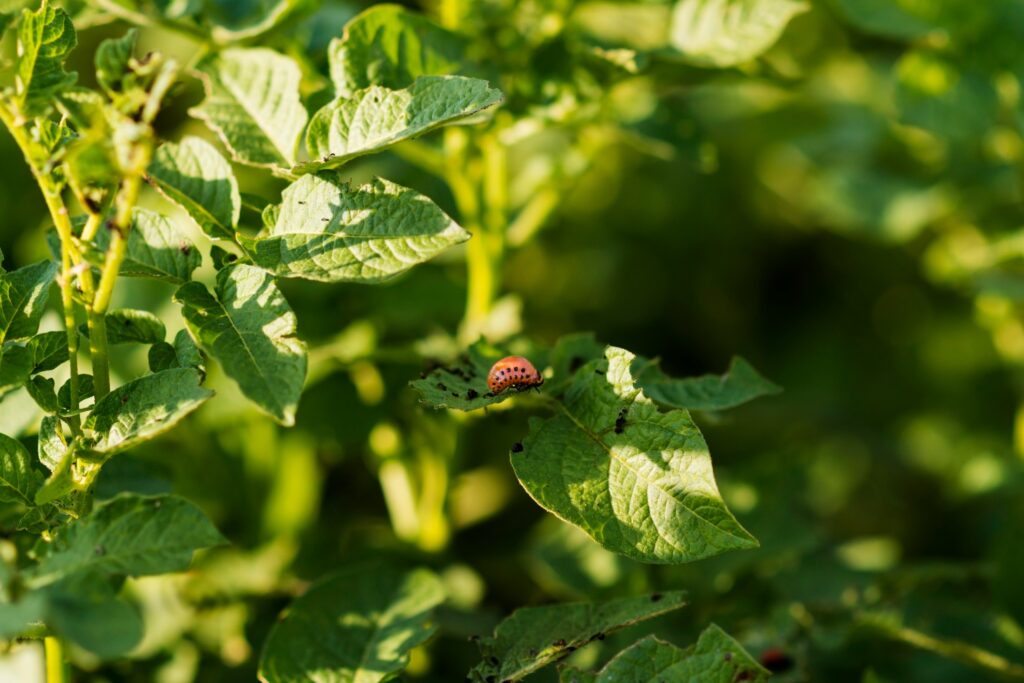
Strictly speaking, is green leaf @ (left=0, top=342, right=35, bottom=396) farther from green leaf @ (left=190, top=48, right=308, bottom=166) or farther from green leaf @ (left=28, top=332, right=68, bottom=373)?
green leaf @ (left=190, top=48, right=308, bottom=166)

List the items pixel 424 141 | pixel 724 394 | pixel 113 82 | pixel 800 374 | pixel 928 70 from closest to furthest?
pixel 113 82 → pixel 724 394 → pixel 424 141 → pixel 928 70 → pixel 800 374

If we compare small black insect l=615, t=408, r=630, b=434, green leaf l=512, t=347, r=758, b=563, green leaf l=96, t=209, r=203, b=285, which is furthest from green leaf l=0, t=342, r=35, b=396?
small black insect l=615, t=408, r=630, b=434

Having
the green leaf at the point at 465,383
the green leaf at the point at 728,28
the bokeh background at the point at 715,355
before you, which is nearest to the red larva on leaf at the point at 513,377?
the green leaf at the point at 465,383

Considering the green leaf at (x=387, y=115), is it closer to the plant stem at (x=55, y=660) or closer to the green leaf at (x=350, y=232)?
the green leaf at (x=350, y=232)

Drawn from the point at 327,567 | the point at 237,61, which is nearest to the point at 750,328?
the point at 327,567

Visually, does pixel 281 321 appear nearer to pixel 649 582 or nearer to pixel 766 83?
pixel 649 582

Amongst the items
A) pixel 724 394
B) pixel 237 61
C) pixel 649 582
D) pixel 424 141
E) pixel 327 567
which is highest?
pixel 237 61

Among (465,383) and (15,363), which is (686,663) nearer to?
(465,383)

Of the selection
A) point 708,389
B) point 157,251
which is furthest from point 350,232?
point 708,389
